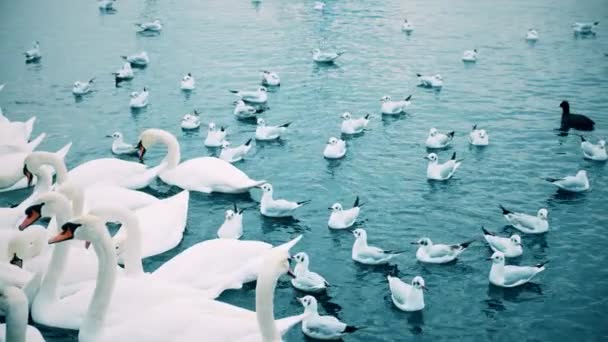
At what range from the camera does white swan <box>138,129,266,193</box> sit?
19.2 metres

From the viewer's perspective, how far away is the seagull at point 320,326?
12984 mm

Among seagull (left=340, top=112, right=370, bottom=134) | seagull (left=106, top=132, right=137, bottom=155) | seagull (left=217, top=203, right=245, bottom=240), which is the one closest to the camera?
seagull (left=217, top=203, right=245, bottom=240)

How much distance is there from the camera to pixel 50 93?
29.0 meters

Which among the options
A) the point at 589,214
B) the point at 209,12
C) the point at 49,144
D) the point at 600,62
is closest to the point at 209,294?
the point at 589,214

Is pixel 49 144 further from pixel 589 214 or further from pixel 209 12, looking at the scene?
pixel 209 12

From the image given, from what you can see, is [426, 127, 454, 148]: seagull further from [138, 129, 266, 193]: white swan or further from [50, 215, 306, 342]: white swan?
[50, 215, 306, 342]: white swan

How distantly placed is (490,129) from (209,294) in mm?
13699

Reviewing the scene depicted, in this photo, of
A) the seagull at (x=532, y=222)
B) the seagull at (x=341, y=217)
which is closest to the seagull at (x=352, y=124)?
the seagull at (x=341, y=217)

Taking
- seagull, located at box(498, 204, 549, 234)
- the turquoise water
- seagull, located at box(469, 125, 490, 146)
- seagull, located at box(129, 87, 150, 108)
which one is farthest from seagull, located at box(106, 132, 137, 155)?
seagull, located at box(498, 204, 549, 234)

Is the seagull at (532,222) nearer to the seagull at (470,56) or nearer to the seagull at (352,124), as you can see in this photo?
the seagull at (352,124)

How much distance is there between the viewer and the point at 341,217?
17.3 metres

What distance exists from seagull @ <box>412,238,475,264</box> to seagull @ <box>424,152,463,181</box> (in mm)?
4503

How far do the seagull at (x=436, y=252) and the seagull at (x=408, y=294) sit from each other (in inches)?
59.1

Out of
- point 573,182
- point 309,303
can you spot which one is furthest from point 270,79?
point 309,303
